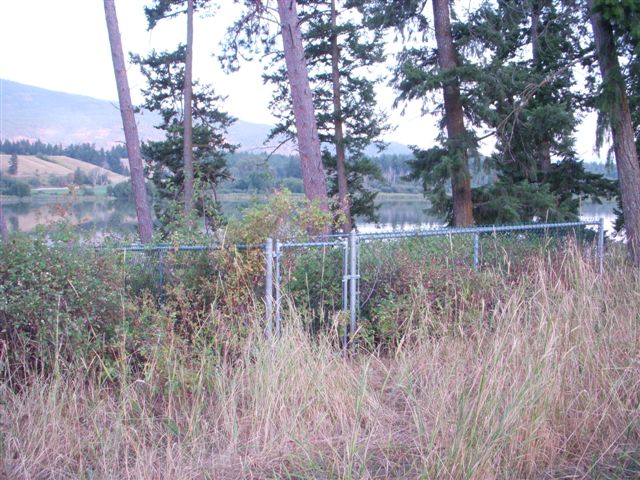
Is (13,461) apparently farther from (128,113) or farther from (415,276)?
(128,113)

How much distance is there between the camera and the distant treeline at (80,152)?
88.9 ft

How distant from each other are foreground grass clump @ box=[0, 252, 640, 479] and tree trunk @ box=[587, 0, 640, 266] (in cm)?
652

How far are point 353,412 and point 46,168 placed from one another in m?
20.7

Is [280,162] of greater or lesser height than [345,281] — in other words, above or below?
above

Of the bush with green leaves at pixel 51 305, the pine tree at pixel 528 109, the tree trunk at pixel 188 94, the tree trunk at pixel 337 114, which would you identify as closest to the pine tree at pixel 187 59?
the tree trunk at pixel 188 94

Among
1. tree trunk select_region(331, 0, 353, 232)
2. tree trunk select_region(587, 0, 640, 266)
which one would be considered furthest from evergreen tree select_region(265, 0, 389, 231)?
tree trunk select_region(587, 0, 640, 266)

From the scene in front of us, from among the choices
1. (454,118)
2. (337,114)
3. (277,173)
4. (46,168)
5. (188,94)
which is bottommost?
(277,173)

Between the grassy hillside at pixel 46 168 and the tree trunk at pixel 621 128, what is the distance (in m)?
14.1

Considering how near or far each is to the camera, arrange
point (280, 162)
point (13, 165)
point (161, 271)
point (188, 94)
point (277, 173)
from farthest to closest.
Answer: point (188, 94)
point (13, 165)
point (280, 162)
point (277, 173)
point (161, 271)

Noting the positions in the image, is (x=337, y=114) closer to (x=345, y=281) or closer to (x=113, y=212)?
(x=113, y=212)

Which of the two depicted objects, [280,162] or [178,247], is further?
[280,162]

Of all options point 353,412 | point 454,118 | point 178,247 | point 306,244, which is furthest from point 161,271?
point 454,118

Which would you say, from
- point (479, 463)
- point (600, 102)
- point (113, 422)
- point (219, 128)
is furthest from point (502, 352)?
point (219, 128)

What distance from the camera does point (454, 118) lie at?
16.7m
